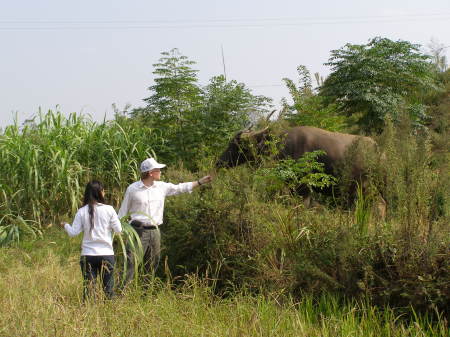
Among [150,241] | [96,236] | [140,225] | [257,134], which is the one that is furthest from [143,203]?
[257,134]

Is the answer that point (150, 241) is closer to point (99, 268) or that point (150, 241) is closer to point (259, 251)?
point (99, 268)

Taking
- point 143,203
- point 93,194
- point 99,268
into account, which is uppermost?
point 93,194

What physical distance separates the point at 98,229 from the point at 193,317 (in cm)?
139

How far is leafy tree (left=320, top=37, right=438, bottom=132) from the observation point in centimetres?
1242

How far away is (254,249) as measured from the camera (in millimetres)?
5977

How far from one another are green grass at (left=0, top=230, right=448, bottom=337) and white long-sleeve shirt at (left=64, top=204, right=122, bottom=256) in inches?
19.4

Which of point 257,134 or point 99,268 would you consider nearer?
point 99,268

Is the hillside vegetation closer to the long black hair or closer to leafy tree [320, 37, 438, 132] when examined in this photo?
the long black hair

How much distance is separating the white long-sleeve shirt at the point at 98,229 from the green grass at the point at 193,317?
493 mm

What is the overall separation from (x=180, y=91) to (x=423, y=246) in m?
7.78

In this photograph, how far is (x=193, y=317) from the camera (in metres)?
4.75

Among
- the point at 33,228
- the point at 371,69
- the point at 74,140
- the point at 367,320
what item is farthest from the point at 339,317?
the point at 371,69

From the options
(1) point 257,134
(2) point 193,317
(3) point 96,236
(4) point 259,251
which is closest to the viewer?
(2) point 193,317

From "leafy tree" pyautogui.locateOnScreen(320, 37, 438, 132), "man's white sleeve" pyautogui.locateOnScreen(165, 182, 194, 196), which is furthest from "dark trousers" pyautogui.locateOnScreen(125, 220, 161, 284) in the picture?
"leafy tree" pyautogui.locateOnScreen(320, 37, 438, 132)
